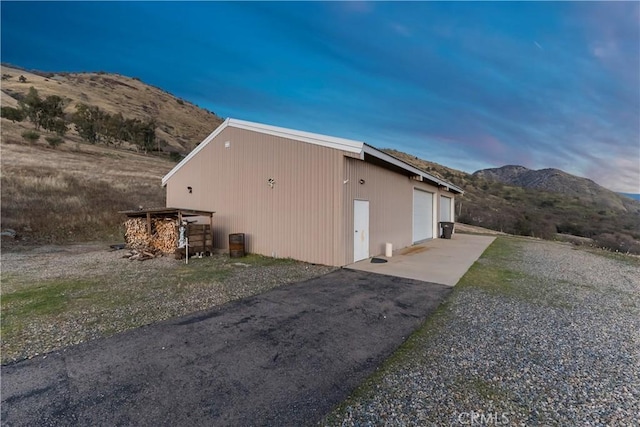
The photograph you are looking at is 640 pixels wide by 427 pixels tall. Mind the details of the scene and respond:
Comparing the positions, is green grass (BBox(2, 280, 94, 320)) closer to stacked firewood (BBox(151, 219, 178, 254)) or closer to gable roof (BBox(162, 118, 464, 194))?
stacked firewood (BBox(151, 219, 178, 254))

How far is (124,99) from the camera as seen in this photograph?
63.9 metres

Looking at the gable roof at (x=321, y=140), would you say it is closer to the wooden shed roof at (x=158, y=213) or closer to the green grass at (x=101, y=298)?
the wooden shed roof at (x=158, y=213)

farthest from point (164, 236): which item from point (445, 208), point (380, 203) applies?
point (445, 208)

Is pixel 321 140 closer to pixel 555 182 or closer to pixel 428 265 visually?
pixel 428 265

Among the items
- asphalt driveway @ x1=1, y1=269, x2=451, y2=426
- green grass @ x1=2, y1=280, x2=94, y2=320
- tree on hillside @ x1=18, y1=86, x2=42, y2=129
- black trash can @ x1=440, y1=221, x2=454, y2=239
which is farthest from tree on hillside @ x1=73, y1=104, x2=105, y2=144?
asphalt driveway @ x1=1, y1=269, x2=451, y2=426

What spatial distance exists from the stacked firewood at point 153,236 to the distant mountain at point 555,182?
65.9 m

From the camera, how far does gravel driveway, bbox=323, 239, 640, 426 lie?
2395mm

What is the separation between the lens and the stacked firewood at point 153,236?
33.6 ft

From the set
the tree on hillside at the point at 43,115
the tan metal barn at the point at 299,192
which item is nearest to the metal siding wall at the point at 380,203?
the tan metal barn at the point at 299,192

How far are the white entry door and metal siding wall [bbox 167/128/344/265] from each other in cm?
87

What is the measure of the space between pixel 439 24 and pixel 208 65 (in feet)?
69.8

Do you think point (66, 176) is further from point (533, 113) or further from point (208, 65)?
point (533, 113)

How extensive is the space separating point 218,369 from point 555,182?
86.7 m

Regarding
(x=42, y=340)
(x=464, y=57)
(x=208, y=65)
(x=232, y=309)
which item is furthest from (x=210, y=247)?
(x=208, y=65)
